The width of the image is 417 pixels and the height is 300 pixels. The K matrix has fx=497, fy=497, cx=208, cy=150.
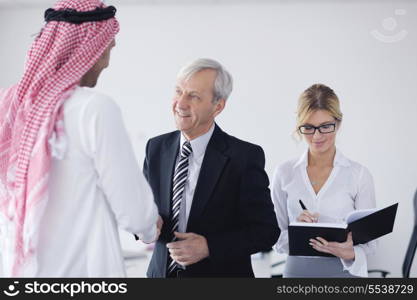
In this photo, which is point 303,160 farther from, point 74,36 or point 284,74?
point 284,74

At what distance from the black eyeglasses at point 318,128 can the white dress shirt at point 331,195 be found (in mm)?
140

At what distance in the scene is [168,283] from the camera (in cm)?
188

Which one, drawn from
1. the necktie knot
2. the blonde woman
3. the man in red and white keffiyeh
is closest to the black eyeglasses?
the blonde woman

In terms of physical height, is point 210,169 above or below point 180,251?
above

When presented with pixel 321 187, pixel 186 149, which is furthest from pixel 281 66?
pixel 186 149

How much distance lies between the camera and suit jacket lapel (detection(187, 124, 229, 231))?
1921 millimetres

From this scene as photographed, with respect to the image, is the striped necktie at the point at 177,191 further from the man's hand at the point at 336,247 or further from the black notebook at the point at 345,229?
the man's hand at the point at 336,247

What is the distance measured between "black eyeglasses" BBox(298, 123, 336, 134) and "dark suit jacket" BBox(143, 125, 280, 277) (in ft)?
1.60

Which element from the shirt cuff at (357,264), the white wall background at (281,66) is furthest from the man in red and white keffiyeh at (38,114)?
the white wall background at (281,66)

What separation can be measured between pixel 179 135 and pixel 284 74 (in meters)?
2.67

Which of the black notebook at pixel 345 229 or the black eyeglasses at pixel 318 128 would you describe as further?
the black eyeglasses at pixel 318 128

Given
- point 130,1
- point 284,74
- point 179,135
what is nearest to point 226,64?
point 284,74

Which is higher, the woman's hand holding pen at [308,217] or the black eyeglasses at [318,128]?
the black eyeglasses at [318,128]

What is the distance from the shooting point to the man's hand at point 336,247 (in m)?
2.16
